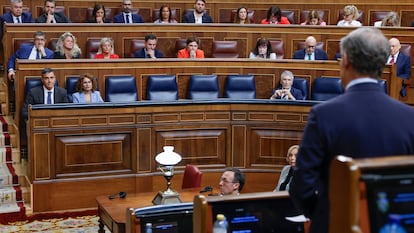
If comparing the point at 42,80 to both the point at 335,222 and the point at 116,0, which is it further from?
the point at 335,222

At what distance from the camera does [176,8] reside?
8922 millimetres

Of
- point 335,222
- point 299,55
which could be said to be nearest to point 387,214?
point 335,222

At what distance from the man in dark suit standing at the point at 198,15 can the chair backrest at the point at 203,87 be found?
6.55 feet

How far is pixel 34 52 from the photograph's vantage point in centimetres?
680

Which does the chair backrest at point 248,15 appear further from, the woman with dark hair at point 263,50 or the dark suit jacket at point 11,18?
the dark suit jacket at point 11,18

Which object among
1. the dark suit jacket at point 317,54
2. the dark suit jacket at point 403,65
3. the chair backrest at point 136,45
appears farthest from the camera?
the chair backrest at point 136,45

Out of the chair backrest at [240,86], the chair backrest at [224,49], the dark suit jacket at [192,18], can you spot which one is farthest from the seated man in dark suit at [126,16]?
the chair backrest at [240,86]

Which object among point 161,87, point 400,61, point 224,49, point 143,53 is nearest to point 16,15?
point 143,53

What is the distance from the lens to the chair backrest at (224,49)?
7586 mm

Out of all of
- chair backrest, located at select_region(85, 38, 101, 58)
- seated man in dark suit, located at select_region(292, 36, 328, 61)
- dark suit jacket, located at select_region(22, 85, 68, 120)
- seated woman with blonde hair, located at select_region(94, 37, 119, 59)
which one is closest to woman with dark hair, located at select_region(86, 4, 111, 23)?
chair backrest, located at select_region(85, 38, 101, 58)

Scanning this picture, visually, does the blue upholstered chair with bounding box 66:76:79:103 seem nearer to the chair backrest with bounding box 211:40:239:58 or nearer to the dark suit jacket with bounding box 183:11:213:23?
the chair backrest with bounding box 211:40:239:58

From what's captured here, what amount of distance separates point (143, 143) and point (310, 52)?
2283 millimetres

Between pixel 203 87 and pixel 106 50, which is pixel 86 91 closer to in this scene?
pixel 106 50

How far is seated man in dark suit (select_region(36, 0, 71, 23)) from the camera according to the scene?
7801 mm
